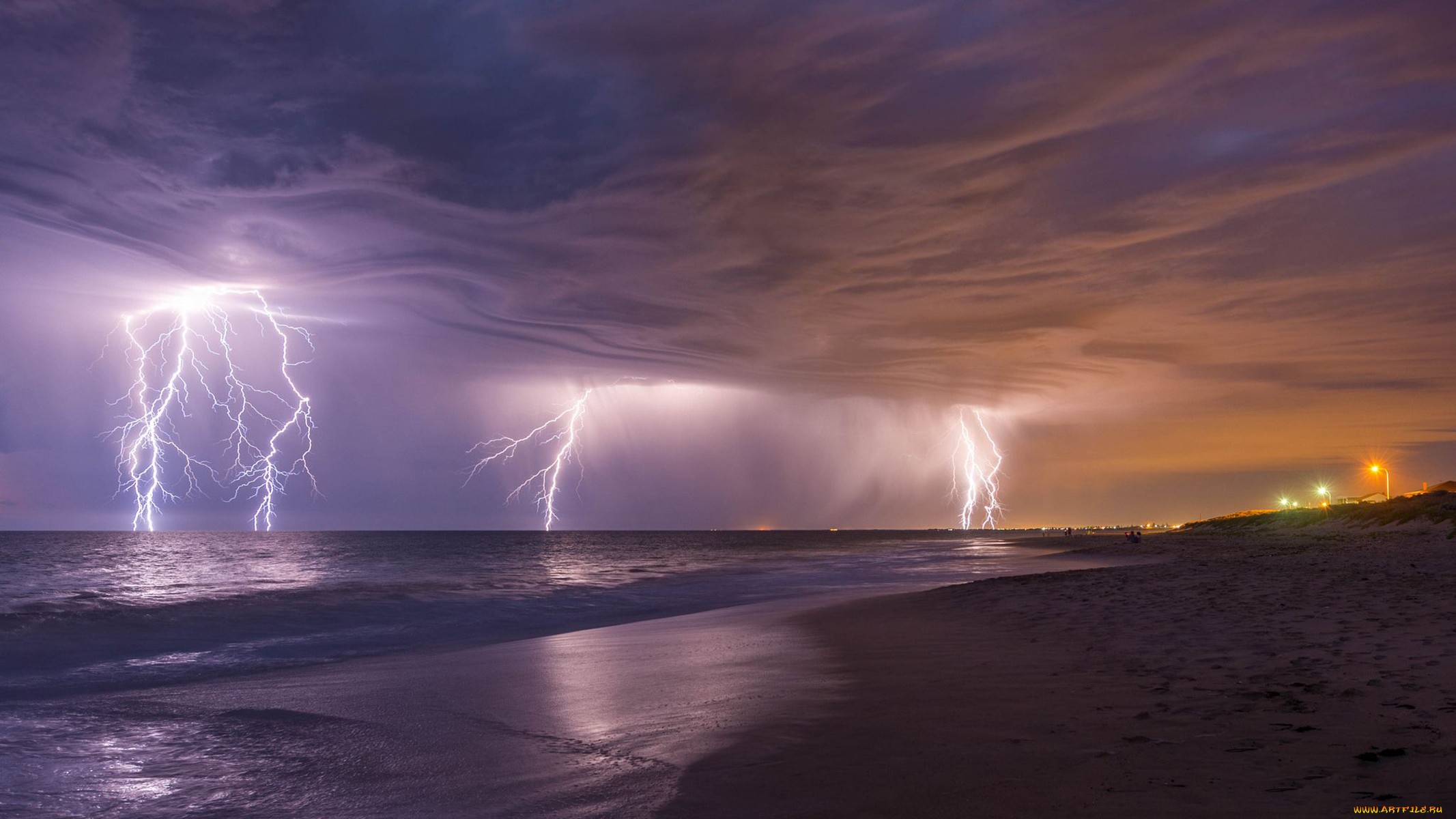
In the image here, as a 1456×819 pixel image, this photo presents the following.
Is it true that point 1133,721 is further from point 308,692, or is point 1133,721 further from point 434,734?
point 308,692

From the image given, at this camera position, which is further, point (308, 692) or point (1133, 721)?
point (308, 692)

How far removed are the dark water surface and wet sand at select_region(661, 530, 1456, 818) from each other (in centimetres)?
109

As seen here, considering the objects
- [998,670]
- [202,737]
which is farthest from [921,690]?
[202,737]

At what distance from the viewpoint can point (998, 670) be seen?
27.8 feet

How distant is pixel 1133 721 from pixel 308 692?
8.65 m

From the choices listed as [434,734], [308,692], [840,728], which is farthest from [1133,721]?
[308,692]

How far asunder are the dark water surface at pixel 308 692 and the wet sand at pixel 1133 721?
1087 millimetres

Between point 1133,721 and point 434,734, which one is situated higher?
point 1133,721

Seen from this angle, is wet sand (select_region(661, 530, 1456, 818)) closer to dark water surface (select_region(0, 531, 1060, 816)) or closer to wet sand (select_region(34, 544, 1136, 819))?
wet sand (select_region(34, 544, 1136, 819))

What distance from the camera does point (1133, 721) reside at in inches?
234

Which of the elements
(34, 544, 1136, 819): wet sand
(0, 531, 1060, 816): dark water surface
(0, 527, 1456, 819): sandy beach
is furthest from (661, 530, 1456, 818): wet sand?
(0, 531, 1060, 816): dark water surface

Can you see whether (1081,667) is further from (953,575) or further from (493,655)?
(953,575)

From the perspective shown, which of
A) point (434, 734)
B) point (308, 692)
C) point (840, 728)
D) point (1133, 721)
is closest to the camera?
point (1133, 721)

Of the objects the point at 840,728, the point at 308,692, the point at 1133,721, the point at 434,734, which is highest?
the point at 1133,721
